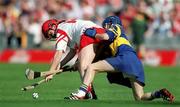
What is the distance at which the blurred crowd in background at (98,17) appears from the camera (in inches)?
1187

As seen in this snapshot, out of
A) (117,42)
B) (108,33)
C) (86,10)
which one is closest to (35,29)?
(86,10)

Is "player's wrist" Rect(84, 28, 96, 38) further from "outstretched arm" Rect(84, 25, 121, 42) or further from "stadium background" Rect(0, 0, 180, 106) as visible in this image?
"stadium background" Rect(0, 0, 180, 106)

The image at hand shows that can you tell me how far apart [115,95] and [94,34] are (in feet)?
8.92

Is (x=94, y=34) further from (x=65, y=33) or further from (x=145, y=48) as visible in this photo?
(x=145, y=48)

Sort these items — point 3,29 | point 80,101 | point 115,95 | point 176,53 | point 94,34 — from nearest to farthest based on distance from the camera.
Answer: point 80,101 → point 94,34 → point 115,95 → point 176,53 → point 3,29

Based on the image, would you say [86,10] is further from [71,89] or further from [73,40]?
[73,40]

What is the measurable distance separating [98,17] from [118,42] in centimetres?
1572

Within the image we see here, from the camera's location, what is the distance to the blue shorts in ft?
47.0

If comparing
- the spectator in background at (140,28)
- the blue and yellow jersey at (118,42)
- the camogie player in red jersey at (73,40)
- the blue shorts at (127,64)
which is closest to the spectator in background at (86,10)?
the spectator in background at (140,28)

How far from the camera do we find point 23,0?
32062 mm

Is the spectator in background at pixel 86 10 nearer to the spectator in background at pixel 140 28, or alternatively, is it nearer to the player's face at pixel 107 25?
the spectator in background at pixel 140 28

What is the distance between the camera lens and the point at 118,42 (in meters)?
14.6

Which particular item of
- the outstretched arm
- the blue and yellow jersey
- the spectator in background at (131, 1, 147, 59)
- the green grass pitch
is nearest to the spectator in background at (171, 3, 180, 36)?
the spectator in background at (131, 1, 147, 59)

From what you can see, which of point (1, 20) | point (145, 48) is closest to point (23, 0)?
point (1, 20)
